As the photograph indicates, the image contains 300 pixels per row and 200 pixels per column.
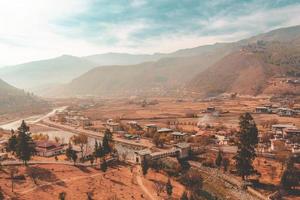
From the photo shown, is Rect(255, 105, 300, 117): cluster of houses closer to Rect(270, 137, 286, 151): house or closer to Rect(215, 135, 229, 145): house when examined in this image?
Rect(215, 135, 229, 145): house

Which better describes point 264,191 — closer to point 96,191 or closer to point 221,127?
point 96,191

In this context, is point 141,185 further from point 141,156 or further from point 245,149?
point 245,149

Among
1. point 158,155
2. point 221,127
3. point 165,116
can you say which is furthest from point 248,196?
point 165,116

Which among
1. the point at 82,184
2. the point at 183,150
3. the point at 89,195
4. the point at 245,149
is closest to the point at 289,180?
the point at 245,149

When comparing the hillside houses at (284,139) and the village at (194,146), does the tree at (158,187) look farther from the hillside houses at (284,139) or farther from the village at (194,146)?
the hillside houses at (284,139)

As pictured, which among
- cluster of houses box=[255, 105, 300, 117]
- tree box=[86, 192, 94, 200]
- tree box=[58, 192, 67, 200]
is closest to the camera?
tree box=[58, 192, 67, 200]

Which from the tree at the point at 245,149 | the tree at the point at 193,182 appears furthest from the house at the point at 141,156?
the tree at the point at 245,149

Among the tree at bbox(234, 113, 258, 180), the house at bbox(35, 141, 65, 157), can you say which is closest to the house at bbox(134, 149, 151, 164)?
the tree at bbox(234, 113, 258, 180)
